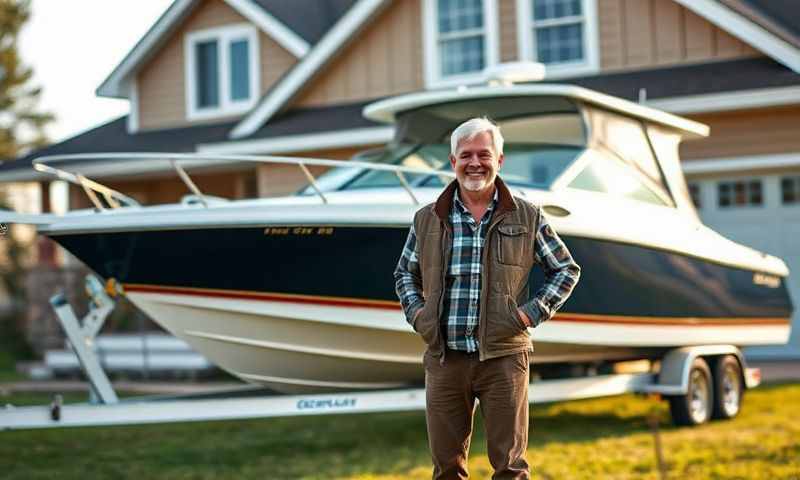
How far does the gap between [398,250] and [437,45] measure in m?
8.30

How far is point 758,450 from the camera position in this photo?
7.80m

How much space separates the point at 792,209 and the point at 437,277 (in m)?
10.7

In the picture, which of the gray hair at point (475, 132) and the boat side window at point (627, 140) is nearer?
the gray hair at point (475, 132)

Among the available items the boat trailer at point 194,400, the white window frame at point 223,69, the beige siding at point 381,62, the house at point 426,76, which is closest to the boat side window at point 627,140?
the boat trailer at point 194,400

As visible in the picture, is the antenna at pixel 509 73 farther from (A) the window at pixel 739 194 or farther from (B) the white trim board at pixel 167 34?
(B) the white trim board at pixel 167 34

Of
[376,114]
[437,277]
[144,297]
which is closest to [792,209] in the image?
[376,114]

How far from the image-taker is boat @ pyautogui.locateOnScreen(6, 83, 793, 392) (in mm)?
7328

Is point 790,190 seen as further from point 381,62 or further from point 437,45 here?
point 381,62

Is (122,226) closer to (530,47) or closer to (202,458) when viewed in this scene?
(202,458)

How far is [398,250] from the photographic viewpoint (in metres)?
7.41

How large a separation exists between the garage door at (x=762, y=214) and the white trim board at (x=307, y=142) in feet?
13.3

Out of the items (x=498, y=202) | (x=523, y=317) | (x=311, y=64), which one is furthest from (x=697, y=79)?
(x=523, y=317)

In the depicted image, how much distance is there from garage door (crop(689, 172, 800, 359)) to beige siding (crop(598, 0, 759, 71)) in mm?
1556

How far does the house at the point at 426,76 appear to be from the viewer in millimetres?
13109
